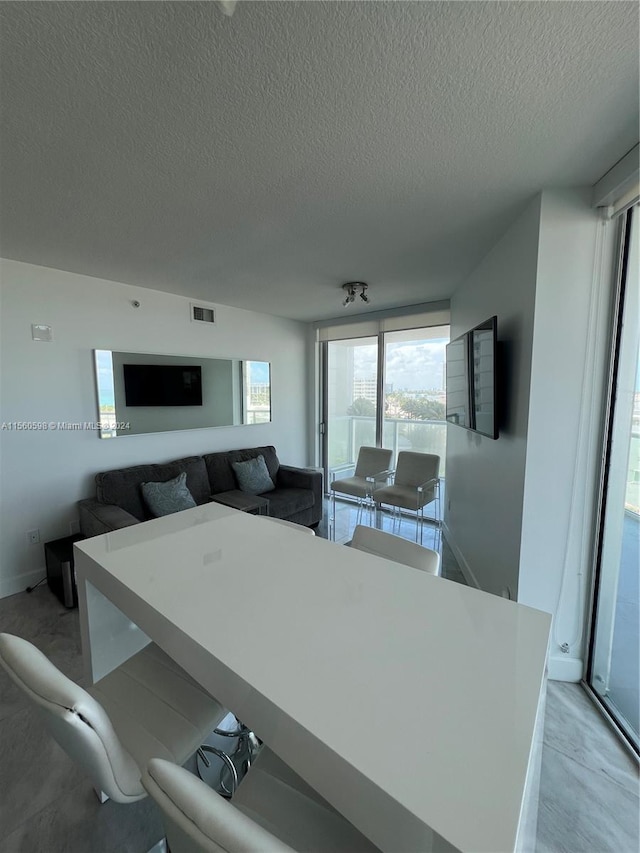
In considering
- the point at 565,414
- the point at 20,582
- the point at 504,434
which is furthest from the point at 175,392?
the point at 565,414

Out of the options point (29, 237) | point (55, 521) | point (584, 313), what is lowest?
point (55, 521)

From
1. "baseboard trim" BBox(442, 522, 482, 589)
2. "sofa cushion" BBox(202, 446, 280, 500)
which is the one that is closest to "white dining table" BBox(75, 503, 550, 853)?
"baseboard trim" BBox(442, 522, 482, 589)

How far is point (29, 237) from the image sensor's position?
2.12m

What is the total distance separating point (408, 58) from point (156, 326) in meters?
2.96

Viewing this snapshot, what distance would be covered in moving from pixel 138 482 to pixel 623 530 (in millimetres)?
3294

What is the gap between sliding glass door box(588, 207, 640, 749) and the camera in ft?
5.18

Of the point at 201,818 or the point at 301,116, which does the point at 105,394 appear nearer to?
the point at 301,116

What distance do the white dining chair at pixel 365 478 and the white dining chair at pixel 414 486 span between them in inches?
4.2

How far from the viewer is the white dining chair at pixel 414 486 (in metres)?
3.33

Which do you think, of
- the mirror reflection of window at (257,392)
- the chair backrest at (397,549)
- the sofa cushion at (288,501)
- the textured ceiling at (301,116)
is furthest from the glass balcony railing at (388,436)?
the chair backrest at (397,549)

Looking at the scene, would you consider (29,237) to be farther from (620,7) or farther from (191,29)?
(620,7)

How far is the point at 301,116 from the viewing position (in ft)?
3.97

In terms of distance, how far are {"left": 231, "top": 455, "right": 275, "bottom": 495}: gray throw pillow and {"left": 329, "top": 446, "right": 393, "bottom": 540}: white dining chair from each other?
73 cm

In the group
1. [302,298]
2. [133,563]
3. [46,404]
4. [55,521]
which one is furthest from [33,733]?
[302,298]
